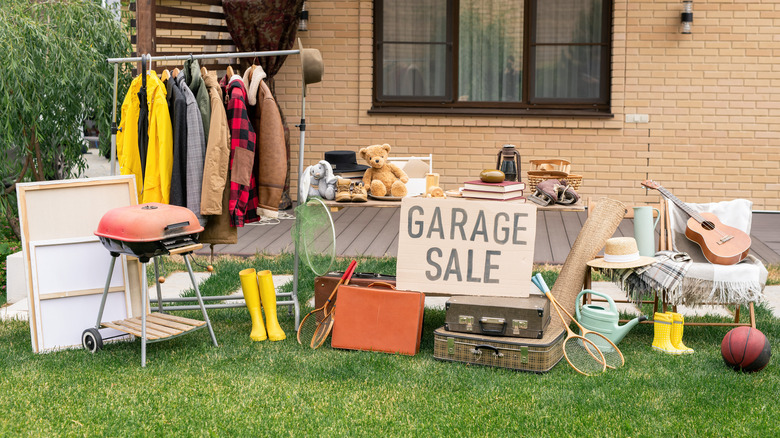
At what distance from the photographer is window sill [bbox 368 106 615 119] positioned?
877 centimetres

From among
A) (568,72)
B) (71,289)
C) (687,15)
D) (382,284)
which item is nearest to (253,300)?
(382,284)

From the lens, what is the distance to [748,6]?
8469 mm

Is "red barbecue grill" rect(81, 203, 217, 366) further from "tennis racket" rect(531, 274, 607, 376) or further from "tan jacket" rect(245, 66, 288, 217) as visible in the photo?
"tennis racket" rect(531, 274, 607, 376)

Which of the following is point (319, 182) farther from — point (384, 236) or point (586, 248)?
point (384, 236)

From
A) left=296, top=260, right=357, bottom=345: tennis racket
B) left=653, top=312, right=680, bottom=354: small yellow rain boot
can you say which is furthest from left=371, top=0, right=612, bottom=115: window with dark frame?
left=653, top=312, right=680, bottom=354: small yellow rain boot

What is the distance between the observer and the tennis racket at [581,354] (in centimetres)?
413

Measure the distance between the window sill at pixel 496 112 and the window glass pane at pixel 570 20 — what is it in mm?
754

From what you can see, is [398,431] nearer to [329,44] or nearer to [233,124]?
[233,124]

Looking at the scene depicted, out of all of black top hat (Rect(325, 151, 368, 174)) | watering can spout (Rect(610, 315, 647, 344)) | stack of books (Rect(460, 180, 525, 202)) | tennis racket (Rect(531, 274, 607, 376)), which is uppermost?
black top hat (Rect(325, 151, 368, 174))

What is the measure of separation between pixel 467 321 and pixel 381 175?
1.04 metres

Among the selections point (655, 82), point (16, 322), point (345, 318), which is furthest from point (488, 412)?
point (655, 82)

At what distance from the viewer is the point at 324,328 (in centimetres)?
464

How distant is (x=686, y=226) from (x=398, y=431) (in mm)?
2307

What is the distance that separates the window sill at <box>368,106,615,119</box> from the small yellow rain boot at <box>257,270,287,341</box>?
4443 millimetres
